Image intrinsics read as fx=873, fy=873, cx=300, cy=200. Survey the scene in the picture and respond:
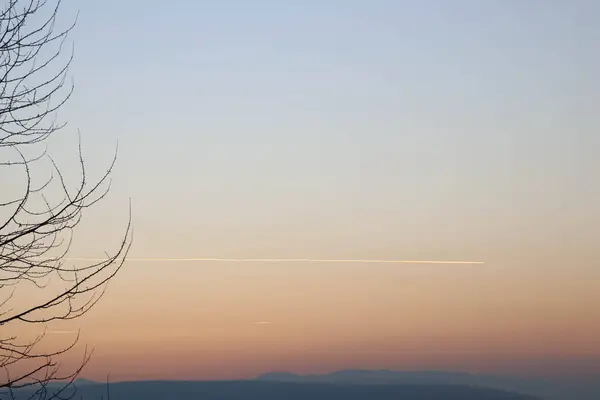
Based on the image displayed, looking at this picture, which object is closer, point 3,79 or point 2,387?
point 2,387

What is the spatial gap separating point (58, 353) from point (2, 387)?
0.59m

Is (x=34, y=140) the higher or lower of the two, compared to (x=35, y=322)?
higher

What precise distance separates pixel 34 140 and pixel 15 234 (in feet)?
3.19

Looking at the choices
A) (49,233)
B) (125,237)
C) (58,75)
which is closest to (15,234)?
(49,233)

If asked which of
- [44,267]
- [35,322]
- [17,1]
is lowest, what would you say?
[35,322]

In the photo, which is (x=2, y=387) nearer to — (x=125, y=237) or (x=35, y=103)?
(x=125, y=237)

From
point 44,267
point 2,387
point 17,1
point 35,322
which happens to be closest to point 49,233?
point 44,267

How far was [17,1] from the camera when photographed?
8.00 m

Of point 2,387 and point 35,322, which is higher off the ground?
point 35,322

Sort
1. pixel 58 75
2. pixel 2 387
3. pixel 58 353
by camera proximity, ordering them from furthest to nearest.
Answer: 1. pixel 58 75
2. pixel 58 353
3. pixel 2 387

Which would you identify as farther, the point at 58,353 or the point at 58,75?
the point at 58,75

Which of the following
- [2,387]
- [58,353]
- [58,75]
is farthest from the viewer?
[58,75]

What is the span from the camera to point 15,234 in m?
7.30

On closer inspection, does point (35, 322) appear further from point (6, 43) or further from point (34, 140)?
point (6, 43)
